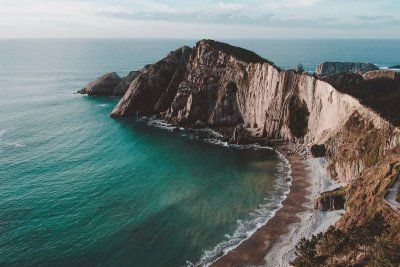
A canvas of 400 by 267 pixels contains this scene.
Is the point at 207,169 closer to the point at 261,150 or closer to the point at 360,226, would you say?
the point at 261,150

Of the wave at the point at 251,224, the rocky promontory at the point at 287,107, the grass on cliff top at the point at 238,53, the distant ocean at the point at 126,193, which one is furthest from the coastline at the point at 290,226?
the grass on cliff top at the point at 238,53

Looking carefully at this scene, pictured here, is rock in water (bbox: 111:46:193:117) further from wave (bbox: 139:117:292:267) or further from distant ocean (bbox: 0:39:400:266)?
wave (bbox: 139:117:292:267)

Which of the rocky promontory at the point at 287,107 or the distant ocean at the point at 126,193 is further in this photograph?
the rocky promontory at the point at 287,107

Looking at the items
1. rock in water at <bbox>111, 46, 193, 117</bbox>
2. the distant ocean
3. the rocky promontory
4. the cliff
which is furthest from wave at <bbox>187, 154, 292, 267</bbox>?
the cliff

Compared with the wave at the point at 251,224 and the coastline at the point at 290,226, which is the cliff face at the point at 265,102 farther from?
the wave at the point at 251,224

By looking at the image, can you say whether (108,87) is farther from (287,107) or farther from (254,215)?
(254,215)
